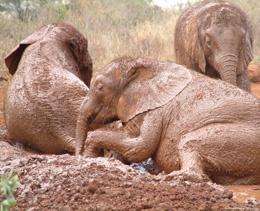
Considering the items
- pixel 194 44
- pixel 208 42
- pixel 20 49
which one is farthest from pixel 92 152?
pixel 194 44

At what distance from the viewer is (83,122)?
16.5ft

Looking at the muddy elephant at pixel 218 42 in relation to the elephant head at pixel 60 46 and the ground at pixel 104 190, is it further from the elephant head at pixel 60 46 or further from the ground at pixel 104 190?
the ground at pixel 104 190

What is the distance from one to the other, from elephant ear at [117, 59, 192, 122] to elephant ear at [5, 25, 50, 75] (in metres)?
2.10

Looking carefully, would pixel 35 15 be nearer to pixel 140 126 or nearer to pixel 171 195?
pixel 140 126

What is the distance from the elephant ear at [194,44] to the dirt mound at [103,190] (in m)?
3.13

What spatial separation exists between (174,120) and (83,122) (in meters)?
0.76

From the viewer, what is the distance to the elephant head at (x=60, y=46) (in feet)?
21.3

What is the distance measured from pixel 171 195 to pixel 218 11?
3848 mm

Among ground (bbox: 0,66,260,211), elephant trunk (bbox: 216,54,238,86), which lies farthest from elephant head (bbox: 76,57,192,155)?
elephant trunk (bbox: 216,54,238,86)

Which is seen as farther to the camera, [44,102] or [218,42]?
[218,42]

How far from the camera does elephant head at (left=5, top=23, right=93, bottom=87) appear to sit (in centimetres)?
650

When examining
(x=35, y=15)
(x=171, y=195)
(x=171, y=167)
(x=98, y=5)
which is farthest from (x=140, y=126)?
(x=98, y=5)

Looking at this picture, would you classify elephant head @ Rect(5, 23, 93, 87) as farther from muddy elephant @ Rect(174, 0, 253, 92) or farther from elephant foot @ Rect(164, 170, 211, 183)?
elephant foot @ Rect(164, 170, 211, 183)

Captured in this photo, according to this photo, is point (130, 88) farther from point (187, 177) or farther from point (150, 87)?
point (187, 177)
